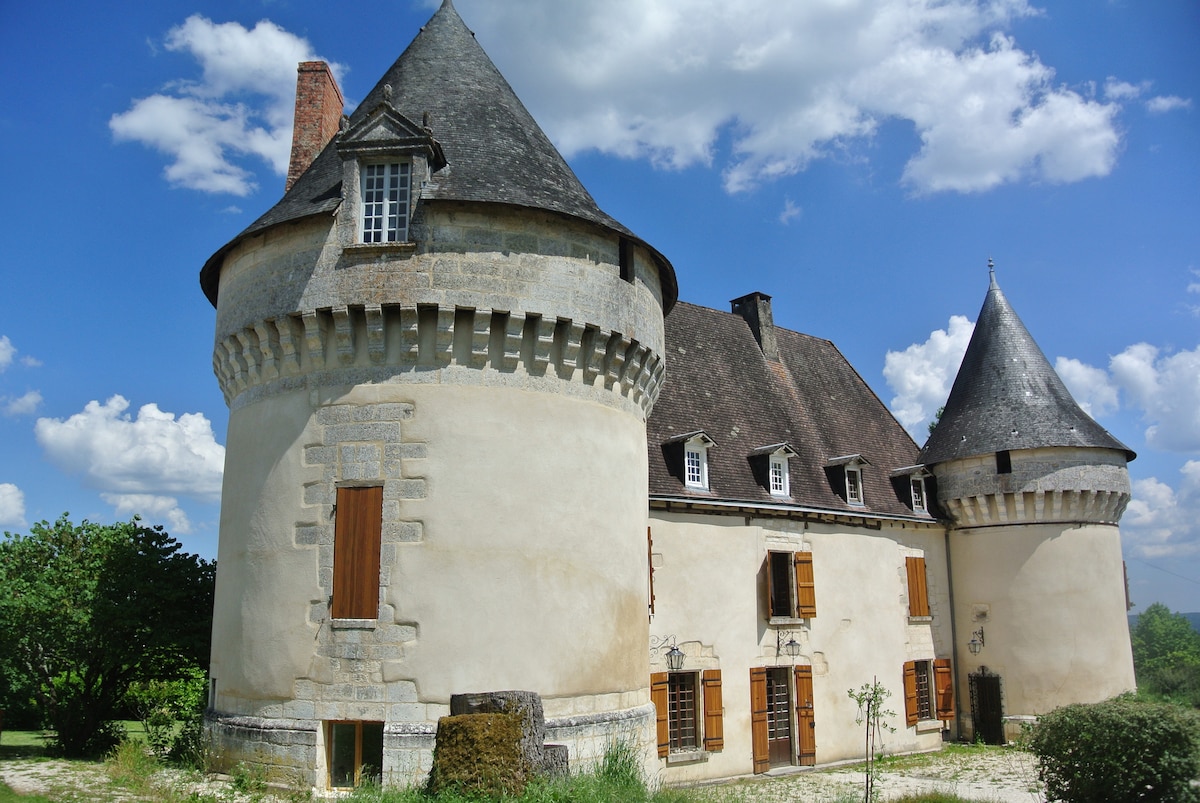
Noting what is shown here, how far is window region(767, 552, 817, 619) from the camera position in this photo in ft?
58.7

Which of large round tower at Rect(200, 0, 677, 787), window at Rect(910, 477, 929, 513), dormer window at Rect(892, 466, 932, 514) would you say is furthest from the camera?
window at Rect(910, 477, 929, 513)

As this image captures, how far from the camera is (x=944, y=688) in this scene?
69.9 feet

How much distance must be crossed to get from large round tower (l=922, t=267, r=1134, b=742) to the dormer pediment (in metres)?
15.9

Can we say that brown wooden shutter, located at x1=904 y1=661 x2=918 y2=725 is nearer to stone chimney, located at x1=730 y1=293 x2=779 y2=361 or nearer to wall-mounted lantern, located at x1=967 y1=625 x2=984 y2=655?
wall-mounted lantern, located at x1=967 y1=625 x2=984 y2=655

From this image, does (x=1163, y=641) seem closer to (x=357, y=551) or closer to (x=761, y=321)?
(x=761, y=321)

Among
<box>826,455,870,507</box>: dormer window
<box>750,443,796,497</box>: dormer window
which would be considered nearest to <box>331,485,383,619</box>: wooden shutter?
<box>750,443,796,497</box>: dormer window

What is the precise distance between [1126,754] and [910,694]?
24.9 ft

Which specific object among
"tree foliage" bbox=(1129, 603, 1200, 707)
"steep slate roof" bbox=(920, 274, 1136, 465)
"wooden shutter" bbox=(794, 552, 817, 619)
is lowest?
"tree foliage" bbox=(1129, 603, 1200, 707)

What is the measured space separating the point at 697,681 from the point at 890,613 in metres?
6.13

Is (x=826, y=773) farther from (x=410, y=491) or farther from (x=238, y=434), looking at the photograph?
(x=238, y=434)

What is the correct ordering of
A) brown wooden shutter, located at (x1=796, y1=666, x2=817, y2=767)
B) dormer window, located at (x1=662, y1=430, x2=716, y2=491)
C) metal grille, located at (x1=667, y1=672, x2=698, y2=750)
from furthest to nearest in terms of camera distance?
brown wooden shutter, located at (x1=796, y1=666, x2=817, y2=767) < dormer window, located at (x1=662, y1=430, x2=716, y2=491) < metal grille, located at (x1=667, y1=672, x2=698, y2=750)

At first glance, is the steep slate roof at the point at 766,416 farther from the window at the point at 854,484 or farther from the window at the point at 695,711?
the window at the point at 695,711

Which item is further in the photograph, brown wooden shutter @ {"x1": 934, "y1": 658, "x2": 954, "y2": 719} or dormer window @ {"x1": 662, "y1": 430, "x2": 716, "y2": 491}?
brown wooden shutter @ {"x1": 934, "y1": 658, "x2": 954, "y2": 719}

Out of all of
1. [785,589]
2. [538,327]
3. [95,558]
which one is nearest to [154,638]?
[95,558]
